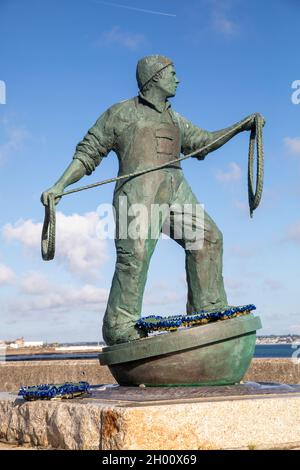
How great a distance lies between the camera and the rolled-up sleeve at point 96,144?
8.14 meters

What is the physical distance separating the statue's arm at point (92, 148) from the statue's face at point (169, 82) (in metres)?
0.65

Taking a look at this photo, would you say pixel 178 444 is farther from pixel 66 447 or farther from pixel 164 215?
pixel 164 215

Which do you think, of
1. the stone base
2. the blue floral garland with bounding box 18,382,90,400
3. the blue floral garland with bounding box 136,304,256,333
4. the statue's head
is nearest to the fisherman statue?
the statue's head

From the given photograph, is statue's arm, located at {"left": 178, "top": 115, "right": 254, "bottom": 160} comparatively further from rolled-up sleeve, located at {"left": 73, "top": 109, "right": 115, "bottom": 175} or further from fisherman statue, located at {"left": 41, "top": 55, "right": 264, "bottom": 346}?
rolled-up sleeve, located at {"left": 73, "top": 109, "right": 115, "bottom": 175}

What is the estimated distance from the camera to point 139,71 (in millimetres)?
8227

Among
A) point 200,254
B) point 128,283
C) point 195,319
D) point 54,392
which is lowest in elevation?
point 54,392

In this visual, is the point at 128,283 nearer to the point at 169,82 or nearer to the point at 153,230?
the point at 153,230

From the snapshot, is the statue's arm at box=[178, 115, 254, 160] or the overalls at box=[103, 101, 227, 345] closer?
the overalls at box=[103, 101, 227, 345]

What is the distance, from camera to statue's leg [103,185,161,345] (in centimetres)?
764

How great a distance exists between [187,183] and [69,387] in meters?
2.63

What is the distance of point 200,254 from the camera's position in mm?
8031

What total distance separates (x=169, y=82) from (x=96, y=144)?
3.36 ft

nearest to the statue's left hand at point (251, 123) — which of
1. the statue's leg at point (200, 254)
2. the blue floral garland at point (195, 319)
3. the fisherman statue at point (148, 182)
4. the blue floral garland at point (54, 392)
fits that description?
the fisherman statue at point (148, 182)

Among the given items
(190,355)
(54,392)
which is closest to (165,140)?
(190,355)
